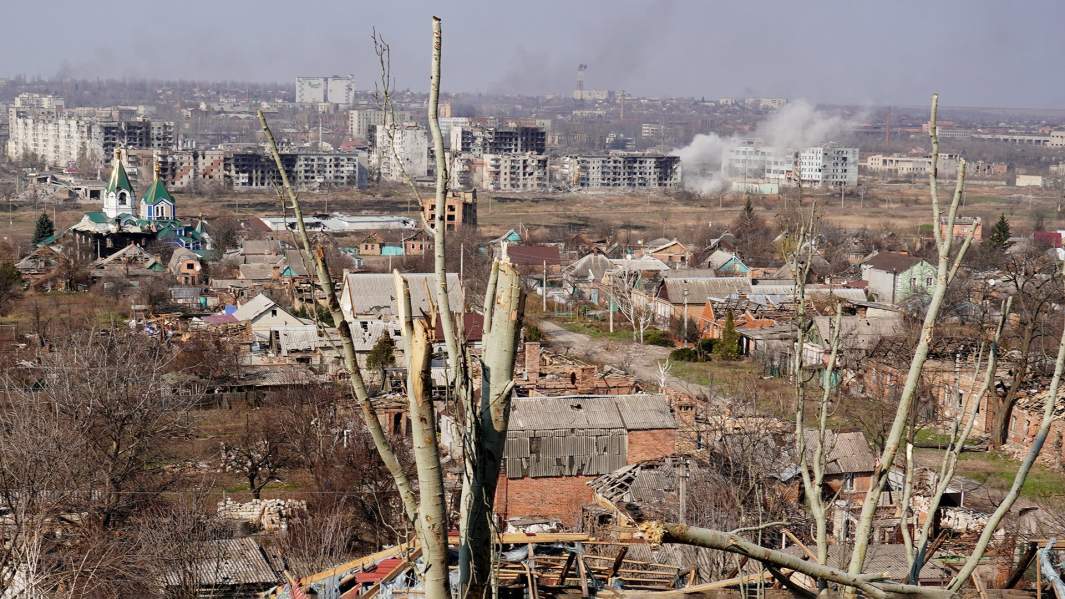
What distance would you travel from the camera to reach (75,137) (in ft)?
264

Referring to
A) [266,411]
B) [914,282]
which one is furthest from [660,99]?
[266,411]

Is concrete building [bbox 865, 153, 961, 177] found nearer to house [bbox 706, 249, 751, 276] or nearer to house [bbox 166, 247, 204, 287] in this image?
house [bbox 706, 249, 751, 276]

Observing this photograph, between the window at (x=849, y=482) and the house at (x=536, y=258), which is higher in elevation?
the house at (x=536, y=258)

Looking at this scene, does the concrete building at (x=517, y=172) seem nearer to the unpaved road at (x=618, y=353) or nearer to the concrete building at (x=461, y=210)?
the concrete building at (x=461, y=210)

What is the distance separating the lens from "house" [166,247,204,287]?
26.4m

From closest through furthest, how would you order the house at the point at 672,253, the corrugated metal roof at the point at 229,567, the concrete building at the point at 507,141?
the corrugated metal roof at the point at 229,567
the house at the point at 672,253
the concrete building at the point at 507,141

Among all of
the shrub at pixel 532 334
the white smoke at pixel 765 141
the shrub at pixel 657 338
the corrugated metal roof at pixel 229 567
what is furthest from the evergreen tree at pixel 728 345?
the white smoke at pixel 765 141

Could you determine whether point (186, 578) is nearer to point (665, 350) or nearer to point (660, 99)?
point (665, 350)

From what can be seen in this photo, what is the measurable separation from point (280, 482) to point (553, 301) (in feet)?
44.4

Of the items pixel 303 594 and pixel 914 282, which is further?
pixel 914 282

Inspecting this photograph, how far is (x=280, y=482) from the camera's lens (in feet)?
39.0

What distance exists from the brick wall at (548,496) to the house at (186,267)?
55.0 ft

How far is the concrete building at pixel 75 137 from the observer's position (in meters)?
75.6

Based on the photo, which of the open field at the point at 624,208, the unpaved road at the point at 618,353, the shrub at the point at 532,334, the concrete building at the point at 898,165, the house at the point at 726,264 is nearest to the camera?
the unpaved road at the point at 618,353
